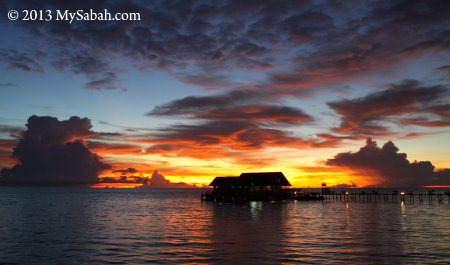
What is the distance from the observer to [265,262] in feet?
95.7

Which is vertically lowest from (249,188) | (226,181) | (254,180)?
(249,188)

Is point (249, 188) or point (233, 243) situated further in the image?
point (249, 188)

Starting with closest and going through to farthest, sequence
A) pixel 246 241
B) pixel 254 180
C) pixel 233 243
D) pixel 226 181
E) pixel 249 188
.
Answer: pixel 233 243 < pixel 246 241 < pixel 226 181 < pixel 249 188 < pixel 254 180

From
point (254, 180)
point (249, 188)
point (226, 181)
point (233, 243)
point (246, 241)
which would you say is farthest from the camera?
point (254, 180)

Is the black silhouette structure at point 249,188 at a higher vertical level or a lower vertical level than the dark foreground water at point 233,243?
higher

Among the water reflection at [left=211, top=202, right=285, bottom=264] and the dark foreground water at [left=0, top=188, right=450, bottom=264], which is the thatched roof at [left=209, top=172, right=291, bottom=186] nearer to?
the water reflection at [left=211, top=202, right=285, bottom=264]

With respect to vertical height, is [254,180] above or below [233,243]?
above

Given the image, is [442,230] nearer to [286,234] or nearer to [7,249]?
[286,234]

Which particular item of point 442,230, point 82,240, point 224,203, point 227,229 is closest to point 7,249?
point 82,240

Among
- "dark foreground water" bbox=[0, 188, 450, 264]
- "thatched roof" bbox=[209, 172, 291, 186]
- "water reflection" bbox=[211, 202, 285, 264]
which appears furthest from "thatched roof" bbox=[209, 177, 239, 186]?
"dark foreground water" bbox=[0, 188, 450, 264]

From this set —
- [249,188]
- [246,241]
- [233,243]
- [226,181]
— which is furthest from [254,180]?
[233,243]

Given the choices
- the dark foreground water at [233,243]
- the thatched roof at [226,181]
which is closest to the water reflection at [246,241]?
the dark foreground water at [233,243]

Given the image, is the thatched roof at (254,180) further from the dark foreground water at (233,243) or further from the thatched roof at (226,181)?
the dark foreground water at (233,243)

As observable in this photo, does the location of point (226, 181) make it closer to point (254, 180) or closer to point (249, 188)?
point (249, 188)
